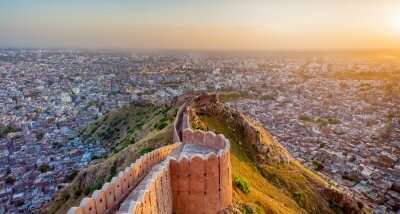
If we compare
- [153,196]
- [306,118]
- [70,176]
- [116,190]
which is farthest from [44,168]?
[306,118]

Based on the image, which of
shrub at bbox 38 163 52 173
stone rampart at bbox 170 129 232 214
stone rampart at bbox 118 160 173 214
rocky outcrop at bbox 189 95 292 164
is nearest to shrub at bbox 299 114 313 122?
rocky outcrop at bbox 189 95 292 164

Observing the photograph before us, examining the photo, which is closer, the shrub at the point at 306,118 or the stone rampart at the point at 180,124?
the stone rampart at the point at 180,124

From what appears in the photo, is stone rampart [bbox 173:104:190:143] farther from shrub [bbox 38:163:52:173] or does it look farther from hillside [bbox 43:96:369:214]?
shrub [bbox 38:163:52:173]

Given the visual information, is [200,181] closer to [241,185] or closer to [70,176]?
[241,185]

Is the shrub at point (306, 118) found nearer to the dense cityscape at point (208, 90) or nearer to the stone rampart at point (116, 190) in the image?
the dense cityscape at point (208, 90)

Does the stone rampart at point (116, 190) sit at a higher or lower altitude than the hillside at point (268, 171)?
higher

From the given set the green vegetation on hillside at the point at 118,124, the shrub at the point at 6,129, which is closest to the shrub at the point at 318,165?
the green vegetation on hillside at the point at 118,124

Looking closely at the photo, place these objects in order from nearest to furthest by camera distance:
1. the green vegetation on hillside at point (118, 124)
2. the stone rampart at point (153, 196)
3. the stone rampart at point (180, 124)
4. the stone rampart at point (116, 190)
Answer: the stone rampart at point (116, 190)
the stone rampart at point (153, 196)
the stone rampart at point (180, 124)
the green vegetation on hillside at point (118, 124)
